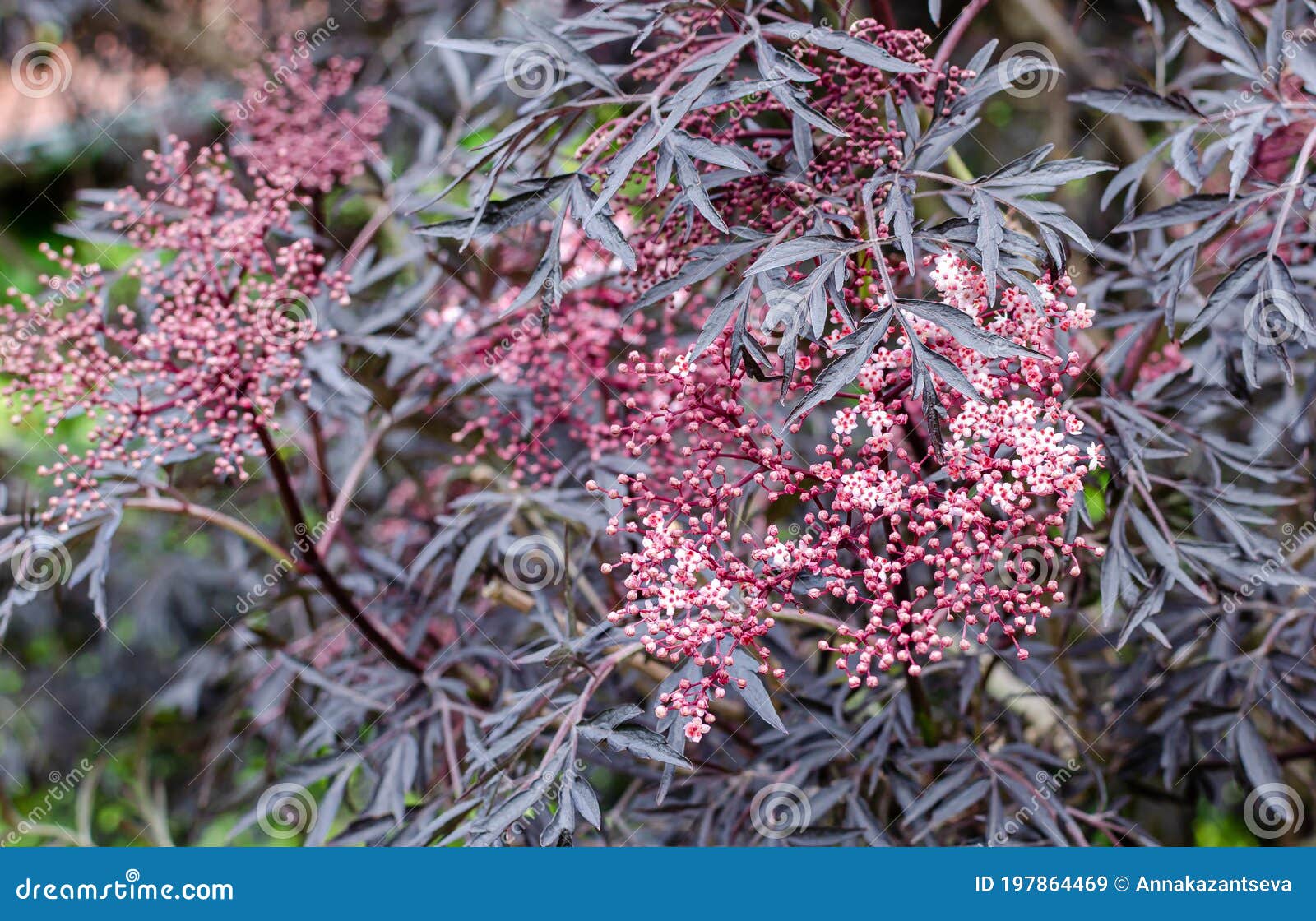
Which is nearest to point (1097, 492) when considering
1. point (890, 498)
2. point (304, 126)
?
point (890, 498)

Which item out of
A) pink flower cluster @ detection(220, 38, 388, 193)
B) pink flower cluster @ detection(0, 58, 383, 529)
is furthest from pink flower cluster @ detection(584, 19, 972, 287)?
pink flower cluster @ detection(220, 38, 388, 193)

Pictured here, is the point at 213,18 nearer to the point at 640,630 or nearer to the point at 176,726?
the point at 176,726

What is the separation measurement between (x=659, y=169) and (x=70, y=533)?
736mm

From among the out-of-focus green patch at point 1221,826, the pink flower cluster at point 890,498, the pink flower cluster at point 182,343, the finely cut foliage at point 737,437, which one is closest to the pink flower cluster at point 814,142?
the finely cut foliage at point 737,437

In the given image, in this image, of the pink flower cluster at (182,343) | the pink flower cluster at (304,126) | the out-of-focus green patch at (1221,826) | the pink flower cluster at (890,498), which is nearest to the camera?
the pink flower cluster at (890,498)

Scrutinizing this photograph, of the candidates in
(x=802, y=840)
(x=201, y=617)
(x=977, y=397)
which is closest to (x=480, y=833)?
(x=802, y=840)

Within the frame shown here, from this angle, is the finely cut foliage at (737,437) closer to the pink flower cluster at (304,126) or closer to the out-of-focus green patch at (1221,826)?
the pink flower cluster at (304,126)

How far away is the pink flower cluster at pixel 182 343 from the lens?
1.06 meters

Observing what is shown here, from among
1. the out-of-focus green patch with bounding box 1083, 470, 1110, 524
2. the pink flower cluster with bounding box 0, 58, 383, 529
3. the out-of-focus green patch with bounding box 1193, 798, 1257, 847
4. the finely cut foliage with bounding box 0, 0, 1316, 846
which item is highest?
the pink flower cluster with bounding box 0, 58, 383, 529

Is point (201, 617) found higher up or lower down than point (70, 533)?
lower down

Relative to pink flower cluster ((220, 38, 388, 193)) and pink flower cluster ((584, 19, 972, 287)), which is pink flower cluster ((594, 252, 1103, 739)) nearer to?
pink flower cluster ((584, 19, 972, 287))

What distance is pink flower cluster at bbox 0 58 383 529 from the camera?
3.47ft

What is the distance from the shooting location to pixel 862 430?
1.63 meters

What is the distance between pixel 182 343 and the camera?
3.45 ft
